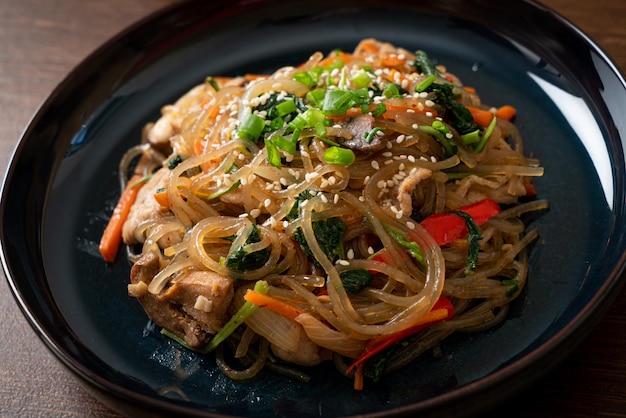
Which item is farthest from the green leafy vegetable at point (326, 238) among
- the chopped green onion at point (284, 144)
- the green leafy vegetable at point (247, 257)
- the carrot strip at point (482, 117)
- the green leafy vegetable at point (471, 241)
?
the carrot strip at point (482, 117)

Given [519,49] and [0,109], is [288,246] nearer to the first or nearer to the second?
[519,49]

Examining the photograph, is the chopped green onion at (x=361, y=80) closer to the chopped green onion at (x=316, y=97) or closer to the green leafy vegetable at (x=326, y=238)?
the chopped green onion at (x=316, y=97)

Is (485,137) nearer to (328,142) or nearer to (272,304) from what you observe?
(328,142)

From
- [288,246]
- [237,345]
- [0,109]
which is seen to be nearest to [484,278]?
[288,246]

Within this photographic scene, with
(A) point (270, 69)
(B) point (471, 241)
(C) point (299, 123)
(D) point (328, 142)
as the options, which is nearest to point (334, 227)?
(D) point (328, 142)

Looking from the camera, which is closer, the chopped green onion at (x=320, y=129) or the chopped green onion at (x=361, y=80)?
the chopped green onion at (x=320, y=129)

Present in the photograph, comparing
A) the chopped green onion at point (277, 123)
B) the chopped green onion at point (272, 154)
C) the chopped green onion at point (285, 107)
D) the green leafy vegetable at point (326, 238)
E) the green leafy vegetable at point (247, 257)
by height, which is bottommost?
the green leafy vegetable at point (247, 257)
